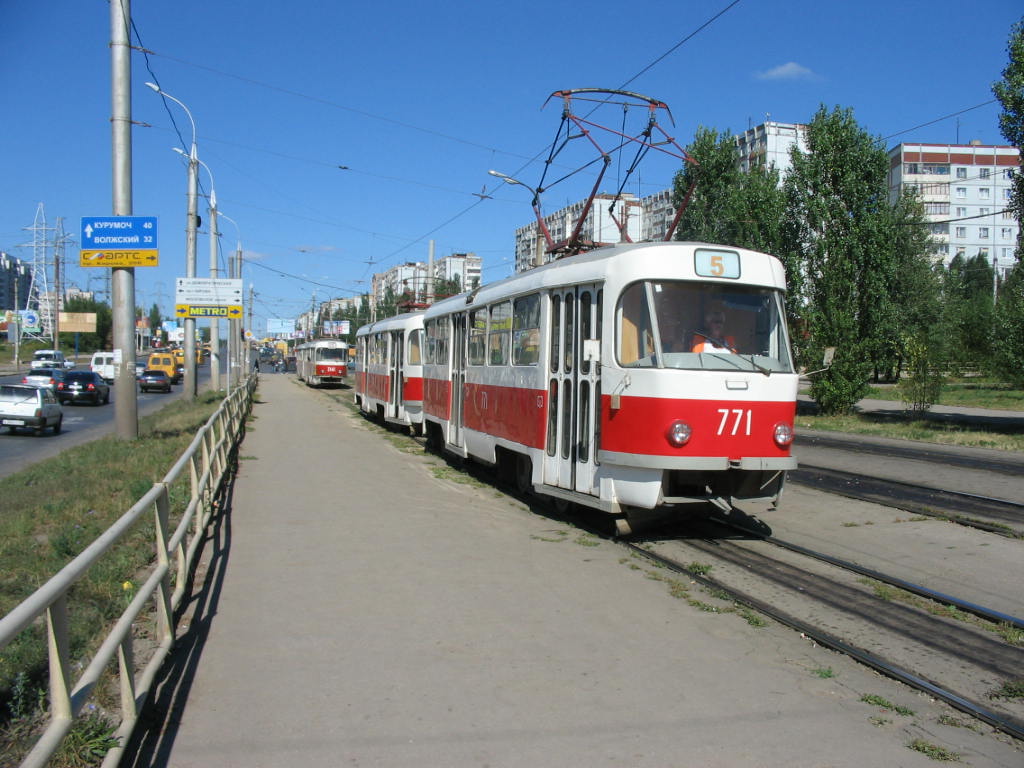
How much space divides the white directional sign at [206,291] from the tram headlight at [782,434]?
21340 mm

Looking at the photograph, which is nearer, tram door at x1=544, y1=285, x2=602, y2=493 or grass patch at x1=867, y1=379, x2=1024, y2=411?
tram door at x1=544, y1=285, x2=602, y2=493

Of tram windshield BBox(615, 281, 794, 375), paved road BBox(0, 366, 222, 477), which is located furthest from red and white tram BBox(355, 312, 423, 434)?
tram windshield BBox(615, 281, 794, 375)

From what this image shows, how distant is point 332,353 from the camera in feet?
173

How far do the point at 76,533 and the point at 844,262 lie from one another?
2738 cm

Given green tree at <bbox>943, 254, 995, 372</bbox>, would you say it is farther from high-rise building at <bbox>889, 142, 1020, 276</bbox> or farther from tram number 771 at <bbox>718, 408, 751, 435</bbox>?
high-rise building at <bbox>889, 142, 1020, 276</bbox>

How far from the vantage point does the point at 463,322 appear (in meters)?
14.4

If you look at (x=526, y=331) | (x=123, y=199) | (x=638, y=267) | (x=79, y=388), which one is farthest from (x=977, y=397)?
(x=79, y=388)

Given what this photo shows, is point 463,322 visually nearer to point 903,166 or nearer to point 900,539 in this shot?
point 900,539

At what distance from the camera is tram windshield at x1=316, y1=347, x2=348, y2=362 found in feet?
172

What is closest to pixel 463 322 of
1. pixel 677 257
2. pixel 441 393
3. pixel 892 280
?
pixel 441 393

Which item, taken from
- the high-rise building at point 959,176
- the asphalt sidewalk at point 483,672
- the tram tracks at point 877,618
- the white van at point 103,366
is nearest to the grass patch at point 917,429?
the tram tracks at point 877,618

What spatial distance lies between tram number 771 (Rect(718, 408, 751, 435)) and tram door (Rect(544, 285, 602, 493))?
140 centimetres

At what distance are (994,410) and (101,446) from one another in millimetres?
34761

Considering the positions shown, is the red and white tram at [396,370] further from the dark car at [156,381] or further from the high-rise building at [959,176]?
the high-rise building at [959,176]
